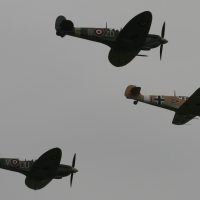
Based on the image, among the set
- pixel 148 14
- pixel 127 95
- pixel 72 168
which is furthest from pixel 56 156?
pixel 148 14

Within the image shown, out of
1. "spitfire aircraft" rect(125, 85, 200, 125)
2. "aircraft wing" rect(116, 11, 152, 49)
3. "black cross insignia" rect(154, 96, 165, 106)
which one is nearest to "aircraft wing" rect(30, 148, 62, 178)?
"spitfire aircraft" rect(125, 85, 200, 125)

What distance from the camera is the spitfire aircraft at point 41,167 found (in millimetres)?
43875

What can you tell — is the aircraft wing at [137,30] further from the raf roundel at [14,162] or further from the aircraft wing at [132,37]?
the raf roundel at [14,162]

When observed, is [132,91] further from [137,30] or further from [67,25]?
[67,25]

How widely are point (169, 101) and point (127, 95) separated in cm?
255

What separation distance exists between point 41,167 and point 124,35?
29.5ft

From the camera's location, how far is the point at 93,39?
1679 inches

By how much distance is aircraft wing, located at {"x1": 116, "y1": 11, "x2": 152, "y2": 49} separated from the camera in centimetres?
4100

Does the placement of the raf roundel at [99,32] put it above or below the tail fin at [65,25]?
below

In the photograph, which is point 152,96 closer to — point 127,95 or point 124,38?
point 127,95

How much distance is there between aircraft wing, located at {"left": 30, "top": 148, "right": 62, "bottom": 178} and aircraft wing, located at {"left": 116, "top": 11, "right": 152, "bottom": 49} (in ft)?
24.0

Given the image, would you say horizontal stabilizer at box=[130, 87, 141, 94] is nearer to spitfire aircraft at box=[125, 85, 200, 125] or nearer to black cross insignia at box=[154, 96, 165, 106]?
spitfire aircraft at box=[125, 85, 200, 125]

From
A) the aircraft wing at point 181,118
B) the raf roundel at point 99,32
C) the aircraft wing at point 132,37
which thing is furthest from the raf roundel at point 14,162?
the aircraft wing at point 181,118

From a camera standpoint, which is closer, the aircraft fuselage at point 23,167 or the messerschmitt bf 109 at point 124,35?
the messerschmitt bf 109 at point 124,35
